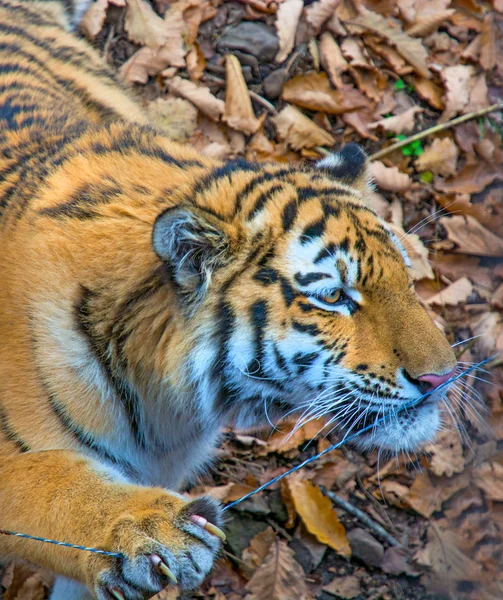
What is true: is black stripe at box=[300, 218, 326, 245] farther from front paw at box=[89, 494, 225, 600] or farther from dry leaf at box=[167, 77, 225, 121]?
dry leaf at box=[167, 77, 225, 121]

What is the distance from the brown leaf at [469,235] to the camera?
11.4 feet

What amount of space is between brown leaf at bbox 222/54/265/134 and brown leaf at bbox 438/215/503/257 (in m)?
0.99

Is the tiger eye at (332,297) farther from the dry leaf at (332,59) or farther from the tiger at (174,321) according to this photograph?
the dry leaf at (332,59)

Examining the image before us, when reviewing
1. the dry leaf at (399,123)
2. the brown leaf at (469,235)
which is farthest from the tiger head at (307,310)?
the dry leaf at (399,123)

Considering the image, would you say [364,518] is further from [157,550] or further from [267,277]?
[157,550]

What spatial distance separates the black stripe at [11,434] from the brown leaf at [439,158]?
2481 mm

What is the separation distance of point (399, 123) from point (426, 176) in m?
0.28

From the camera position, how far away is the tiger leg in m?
1.50

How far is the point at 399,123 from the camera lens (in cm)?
371

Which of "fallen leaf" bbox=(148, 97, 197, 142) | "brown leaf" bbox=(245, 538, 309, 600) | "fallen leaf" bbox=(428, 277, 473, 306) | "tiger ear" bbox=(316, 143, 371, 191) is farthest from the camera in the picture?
"fallen leaf" bbox=(148, 97, 197, 142)

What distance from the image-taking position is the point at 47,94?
2619 mm

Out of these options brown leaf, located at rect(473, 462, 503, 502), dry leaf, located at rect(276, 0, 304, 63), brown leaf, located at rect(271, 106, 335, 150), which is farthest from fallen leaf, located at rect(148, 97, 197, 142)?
brown leaf, located at rect(473, 462, 503, 502)

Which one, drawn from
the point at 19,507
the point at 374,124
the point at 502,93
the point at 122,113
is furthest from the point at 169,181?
the point at 502,93

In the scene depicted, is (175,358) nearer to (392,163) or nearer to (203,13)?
(392,163)
